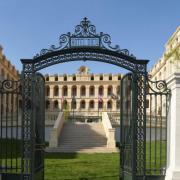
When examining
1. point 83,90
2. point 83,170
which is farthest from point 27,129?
point 83,90

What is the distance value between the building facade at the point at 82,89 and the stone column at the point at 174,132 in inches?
2874

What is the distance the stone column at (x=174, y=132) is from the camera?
34.7ft

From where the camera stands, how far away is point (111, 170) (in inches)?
644

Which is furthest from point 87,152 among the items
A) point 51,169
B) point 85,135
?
point 51,169

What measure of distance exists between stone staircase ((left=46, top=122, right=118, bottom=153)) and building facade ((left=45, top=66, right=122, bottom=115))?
160ft

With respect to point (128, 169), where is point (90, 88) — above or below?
above

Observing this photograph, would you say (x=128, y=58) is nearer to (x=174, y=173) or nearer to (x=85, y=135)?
(x=174, y=173)

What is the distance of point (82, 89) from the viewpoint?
87.1m

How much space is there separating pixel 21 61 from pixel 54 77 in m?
74.1

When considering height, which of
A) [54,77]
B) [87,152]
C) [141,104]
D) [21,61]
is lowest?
[87,152]

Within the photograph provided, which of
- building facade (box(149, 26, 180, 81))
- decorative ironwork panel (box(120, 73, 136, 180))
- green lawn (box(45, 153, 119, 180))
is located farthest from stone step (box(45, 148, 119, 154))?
building facade (box(149, 26, 180, 81))

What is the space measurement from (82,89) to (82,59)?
7544 centimetres

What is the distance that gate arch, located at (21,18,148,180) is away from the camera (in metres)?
11.1

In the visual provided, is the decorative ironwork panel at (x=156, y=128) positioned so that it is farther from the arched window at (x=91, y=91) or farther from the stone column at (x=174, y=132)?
the arched window at (x=91, y=91)
